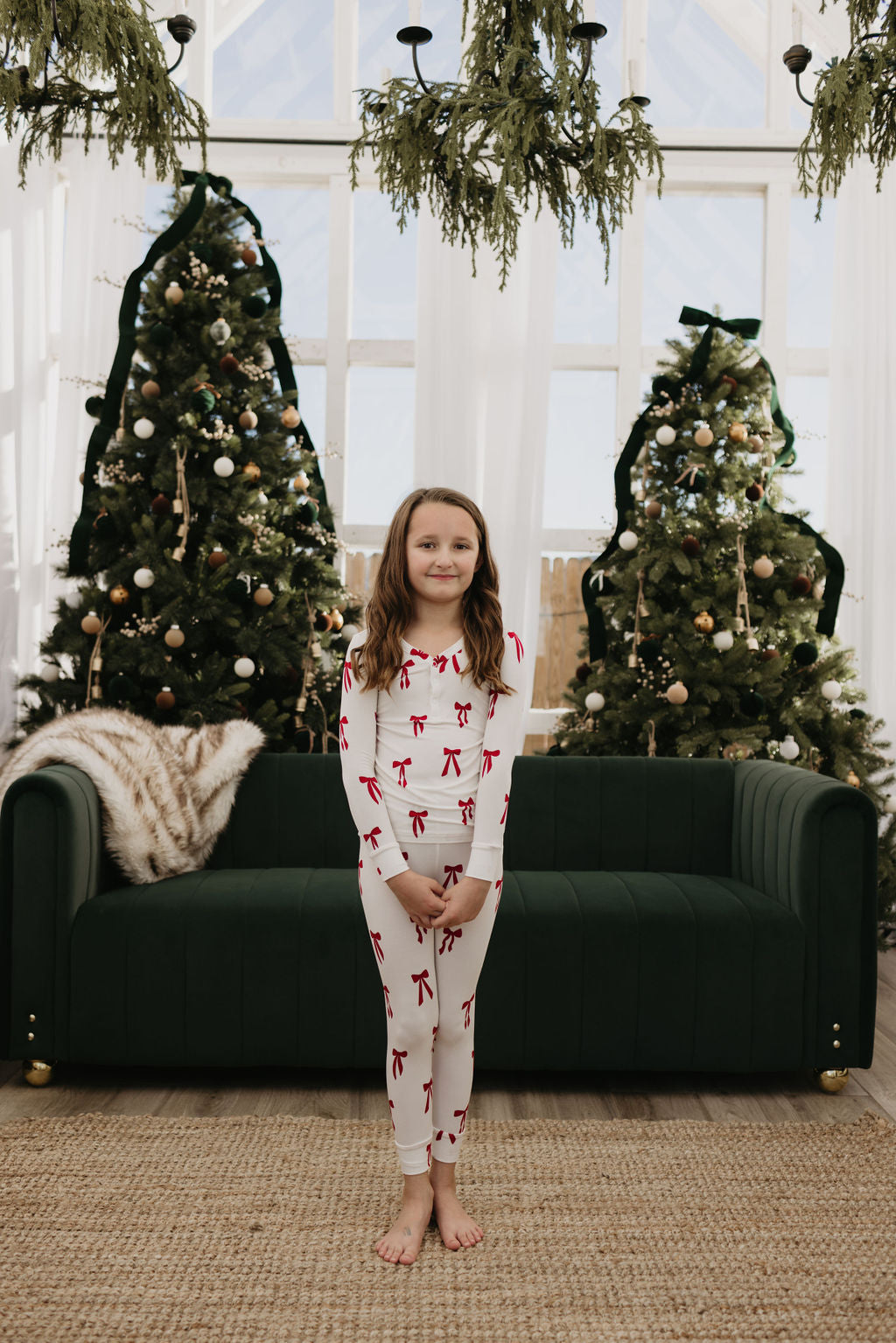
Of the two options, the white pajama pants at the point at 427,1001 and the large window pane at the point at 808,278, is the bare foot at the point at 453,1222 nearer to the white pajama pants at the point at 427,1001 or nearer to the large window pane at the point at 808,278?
the white pajama pants at the point at 427,1001

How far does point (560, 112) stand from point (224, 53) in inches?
155

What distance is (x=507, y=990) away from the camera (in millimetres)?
2508

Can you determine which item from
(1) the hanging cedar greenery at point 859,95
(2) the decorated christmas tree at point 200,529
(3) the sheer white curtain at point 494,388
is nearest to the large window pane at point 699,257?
(3) the sheer white curtain at point 494,388

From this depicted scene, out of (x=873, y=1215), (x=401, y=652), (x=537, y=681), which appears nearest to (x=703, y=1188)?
(x=873, y=1215)

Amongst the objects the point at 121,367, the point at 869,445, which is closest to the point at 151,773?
the point at 121,367

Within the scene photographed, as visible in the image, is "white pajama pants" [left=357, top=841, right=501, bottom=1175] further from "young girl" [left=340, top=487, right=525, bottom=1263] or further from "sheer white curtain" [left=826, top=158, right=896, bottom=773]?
"sheer white curtain" [left=826, top=158, right=896, bottom=773]

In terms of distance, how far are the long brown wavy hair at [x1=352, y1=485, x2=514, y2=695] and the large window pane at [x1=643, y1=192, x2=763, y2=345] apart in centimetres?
372

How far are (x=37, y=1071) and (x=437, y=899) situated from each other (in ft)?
4.60

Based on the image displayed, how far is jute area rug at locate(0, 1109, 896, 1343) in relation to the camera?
62.8 inches

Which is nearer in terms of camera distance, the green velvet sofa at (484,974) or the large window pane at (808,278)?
the green velvet sofa at (484,974)

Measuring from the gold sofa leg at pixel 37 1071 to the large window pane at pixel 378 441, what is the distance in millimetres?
3073

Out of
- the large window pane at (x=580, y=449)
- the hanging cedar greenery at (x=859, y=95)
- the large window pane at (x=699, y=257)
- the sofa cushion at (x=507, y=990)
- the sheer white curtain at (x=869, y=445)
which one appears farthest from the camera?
the large window pane at (x=699, y=257)

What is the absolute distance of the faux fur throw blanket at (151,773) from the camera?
2.70m

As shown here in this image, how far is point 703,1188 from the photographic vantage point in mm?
2006
